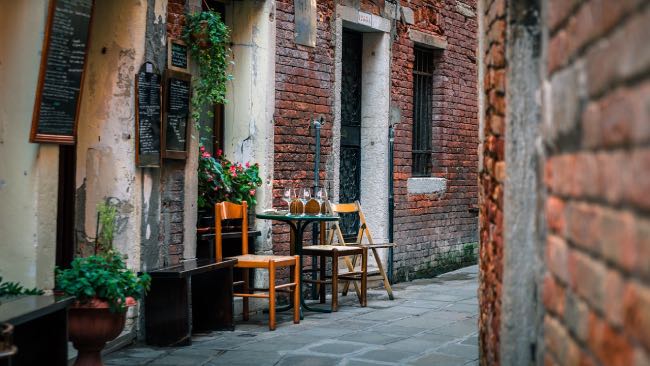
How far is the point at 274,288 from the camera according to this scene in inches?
296

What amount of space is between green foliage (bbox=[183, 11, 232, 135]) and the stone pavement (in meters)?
1.79

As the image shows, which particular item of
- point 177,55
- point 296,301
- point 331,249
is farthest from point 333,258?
point 177,55

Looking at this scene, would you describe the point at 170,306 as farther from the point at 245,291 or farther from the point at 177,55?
the point at 177,55

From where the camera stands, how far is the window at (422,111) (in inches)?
462

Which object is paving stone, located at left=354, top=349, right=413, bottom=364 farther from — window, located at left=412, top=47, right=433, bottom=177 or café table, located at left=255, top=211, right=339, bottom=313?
window, located at left=412, top=47, right=433, bottom=177

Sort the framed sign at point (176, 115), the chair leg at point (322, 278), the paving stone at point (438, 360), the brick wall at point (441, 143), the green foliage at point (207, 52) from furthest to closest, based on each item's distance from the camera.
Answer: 1. the brick wall at point (441, 143)
2. the chair leg at point (322, 278)
3. the green foliage at point (207, 52)
4. the framed sign at point (176, 115)
5. the paving stone at point (438, 360)

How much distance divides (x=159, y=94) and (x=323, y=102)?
286 cm

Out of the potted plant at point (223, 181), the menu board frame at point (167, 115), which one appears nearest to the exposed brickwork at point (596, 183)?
the menu board frame at point (167, 115)

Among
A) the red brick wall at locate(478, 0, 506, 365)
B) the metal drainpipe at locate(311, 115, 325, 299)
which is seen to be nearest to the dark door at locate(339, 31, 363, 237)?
the metal drainpipe at locate(311, 115, 325, 299)

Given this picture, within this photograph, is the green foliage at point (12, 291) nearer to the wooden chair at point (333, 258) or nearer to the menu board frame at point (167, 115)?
the menu board frame at point (167, 115)

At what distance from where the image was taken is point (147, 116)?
679 centimetres

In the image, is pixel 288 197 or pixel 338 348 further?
pixel 288 197

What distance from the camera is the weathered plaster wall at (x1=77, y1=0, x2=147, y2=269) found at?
21.5ft

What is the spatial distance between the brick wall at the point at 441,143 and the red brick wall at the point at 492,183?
588 centimetres
